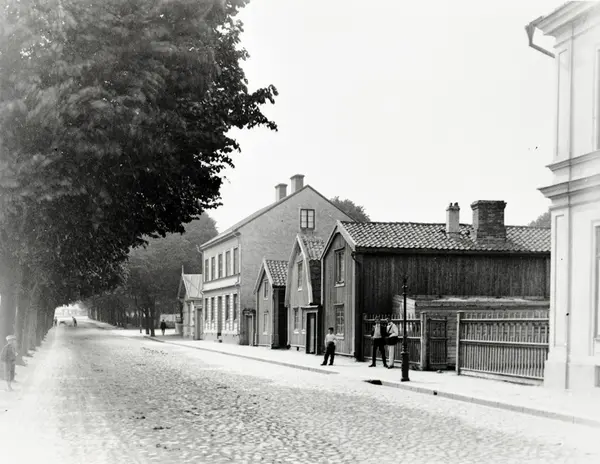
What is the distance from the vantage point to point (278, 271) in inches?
1730

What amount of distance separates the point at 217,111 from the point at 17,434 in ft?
25.8

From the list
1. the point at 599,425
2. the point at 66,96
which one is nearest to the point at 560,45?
the point at 599,425

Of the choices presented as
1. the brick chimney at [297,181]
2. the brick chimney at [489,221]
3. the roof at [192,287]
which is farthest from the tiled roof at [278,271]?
the roof at [192,287]

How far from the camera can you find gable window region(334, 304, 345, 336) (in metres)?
32.4

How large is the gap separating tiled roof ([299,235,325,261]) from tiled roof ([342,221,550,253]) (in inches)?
223

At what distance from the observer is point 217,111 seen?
53.5 ft

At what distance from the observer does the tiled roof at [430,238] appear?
30875mm

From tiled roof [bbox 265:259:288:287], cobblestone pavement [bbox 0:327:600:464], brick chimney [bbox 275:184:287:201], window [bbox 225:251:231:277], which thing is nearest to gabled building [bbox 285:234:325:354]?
tiled roof [bbox 265:259:288:287]

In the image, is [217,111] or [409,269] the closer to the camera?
[217,111]

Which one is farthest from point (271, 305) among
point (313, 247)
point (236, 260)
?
point (236, 260)

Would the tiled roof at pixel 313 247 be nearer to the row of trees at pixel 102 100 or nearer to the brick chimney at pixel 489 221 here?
the brick chimney at pixel 489 221

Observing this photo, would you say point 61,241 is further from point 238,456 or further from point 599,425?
point 599,425

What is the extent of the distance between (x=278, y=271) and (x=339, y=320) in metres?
11.5

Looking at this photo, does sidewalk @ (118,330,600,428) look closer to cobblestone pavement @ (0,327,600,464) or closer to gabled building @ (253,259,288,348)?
cobblestone pavement @ (0,327,600,464)
